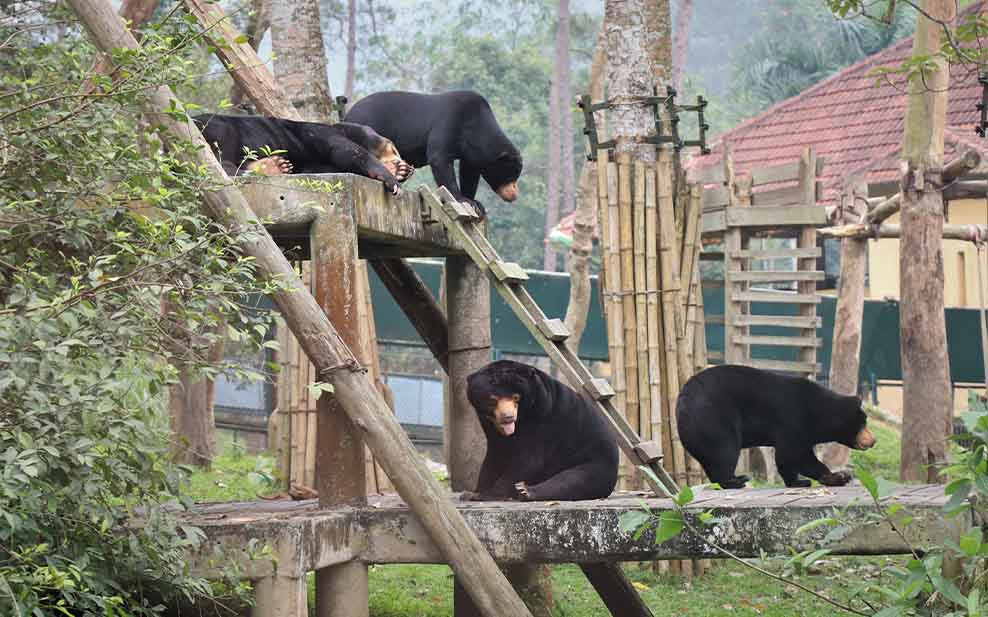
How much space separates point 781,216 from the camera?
1027 centimetres

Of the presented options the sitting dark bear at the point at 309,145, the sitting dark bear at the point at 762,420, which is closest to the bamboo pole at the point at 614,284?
the sitting dark bear at the point at 762,420

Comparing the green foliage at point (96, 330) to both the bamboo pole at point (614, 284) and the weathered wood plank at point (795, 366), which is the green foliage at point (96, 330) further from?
the weathered wood plank at point (795, 366)

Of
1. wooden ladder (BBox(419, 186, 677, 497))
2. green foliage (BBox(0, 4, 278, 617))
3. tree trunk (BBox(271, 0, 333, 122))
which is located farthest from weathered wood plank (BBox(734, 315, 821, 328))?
green foliage (BBox(0, 4, 278, 617))

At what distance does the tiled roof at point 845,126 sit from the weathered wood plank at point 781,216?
7.17 m

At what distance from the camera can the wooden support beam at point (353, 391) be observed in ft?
15.1

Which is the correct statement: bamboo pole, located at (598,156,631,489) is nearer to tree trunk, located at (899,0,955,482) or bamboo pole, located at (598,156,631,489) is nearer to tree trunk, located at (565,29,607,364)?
tree trunk, located at (899,0,955,482)

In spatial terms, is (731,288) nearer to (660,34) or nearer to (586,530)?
(660,34)

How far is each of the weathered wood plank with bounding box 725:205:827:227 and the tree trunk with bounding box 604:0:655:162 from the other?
2.17 metres

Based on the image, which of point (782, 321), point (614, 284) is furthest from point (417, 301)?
point (782, 321)

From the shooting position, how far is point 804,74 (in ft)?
104

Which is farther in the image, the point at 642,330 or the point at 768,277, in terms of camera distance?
the point at 768,277

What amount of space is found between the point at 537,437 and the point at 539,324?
0.55 m

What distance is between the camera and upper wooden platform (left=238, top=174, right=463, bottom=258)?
16.4 feet

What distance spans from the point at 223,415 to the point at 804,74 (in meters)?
20.2
